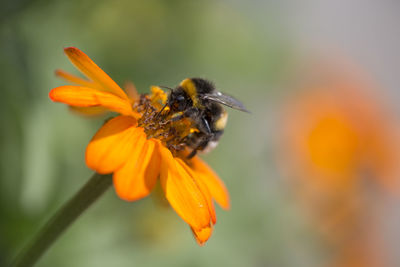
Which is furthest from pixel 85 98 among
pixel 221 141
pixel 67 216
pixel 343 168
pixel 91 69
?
pixel 343 168

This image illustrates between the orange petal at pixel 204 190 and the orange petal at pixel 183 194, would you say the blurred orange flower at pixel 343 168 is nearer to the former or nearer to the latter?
the orange petal at pixel 204 190

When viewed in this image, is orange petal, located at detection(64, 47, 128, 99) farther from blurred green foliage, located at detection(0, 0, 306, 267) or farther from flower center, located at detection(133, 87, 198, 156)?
blurred green foliage, located at detection(0, 0, 306, 267)

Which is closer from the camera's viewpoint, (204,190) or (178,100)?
(204,190)

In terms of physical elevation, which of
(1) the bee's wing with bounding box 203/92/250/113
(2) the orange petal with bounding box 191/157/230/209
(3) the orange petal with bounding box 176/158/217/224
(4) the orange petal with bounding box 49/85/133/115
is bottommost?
(2) the orange petal with bounding box 191/157/230/209

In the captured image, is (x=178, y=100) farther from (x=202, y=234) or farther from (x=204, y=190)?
(x=202, y=234)

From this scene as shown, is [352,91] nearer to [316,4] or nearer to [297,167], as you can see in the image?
[297,167]

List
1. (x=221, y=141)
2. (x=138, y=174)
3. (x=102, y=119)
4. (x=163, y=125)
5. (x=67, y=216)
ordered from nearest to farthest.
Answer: (x=138, y=174), (x=67, y=216), (x=163, y=125), (x=102, y=119), (x=221, y=141)

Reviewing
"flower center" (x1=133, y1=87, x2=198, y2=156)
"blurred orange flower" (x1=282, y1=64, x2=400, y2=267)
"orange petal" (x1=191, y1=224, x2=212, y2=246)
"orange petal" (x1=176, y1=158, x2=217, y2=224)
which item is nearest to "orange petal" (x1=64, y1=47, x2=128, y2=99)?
"flower center" (x1=133, y1=87, x2=198, y2=156)
